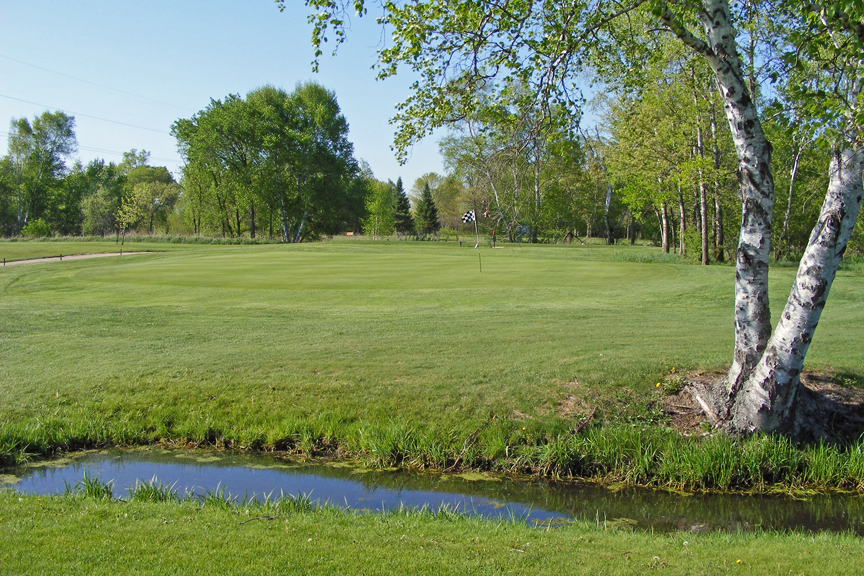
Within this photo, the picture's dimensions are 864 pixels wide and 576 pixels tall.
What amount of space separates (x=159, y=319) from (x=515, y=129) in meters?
11.7

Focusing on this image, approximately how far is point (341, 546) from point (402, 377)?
19.0 feet

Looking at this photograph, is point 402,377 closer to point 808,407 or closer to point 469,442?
point 469,442

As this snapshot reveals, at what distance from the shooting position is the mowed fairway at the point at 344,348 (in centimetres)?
950

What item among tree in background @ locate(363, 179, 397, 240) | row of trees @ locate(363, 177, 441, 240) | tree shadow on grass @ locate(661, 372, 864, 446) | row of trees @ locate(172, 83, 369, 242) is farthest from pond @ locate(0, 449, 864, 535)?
tree in background @ locate(363, 179, 397, 240)

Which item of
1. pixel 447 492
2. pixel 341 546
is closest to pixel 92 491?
pixel 341 546

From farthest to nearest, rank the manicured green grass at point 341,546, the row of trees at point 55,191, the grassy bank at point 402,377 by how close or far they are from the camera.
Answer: the row of trees at point 55,191
the grassy bank at point 402,377
the manicured green grass at point 341,546

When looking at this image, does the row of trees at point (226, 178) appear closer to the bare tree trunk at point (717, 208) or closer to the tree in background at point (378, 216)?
the tree in background at point (378, 216)

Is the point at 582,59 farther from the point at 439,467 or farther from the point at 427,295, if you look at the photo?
the point at 427,295

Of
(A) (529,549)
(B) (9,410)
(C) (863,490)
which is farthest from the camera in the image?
(B) (9,410)

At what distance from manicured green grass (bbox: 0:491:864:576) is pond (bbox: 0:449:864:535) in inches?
38.5

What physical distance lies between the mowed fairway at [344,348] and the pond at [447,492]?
2.69ft

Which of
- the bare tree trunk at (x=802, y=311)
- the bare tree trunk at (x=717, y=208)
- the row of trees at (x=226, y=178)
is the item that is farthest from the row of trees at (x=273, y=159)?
the bare tree trunk at (x=802, y=311)

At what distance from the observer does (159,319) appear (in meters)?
16.1

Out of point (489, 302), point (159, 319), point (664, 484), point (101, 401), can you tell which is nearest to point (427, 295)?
point (489, 302)
